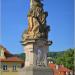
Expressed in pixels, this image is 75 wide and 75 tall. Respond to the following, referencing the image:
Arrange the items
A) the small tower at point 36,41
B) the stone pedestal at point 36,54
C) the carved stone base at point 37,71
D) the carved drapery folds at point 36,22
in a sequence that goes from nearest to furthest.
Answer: the carved stone base at point 37,71 → the small tower at point 36,41 → the stone pedestal at point 36,54 → the carved drapery folds at point 36,22

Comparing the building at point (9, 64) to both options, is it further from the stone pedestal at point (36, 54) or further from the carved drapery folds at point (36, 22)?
the stone pedestal at point (36, 54)

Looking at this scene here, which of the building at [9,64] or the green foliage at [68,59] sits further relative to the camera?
the green foliage at [68,59]

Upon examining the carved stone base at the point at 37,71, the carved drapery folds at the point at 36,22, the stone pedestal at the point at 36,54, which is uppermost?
the carved drapery folds at the point at 36,22

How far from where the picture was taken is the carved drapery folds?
27297 mm

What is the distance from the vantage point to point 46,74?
26281 mm

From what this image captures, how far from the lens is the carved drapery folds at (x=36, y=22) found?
27.3 metres

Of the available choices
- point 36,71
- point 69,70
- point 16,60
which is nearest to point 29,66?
point 36,71

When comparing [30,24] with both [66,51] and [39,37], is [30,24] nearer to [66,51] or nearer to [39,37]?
[39,37]

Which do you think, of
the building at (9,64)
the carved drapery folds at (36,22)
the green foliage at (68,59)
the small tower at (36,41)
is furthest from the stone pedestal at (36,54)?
the green foliage at (68,59)

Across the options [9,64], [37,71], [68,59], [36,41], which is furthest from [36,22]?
[68,59]

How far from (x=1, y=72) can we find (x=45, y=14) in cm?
1627

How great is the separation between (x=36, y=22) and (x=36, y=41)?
1.45 meters

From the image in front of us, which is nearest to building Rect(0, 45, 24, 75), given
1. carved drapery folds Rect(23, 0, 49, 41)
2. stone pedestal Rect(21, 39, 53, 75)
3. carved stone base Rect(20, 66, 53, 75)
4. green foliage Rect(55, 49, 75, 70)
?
green foliage Rect(55, 49, 75, 70)

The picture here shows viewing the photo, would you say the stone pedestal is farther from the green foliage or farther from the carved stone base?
the green foliage
